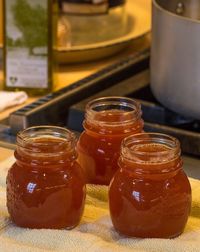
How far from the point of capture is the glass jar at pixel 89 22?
148cm

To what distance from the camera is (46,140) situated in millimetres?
887

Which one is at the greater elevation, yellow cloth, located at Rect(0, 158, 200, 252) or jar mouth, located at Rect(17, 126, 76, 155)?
jar mouth, located at Rect(17, 126, 76, 155)

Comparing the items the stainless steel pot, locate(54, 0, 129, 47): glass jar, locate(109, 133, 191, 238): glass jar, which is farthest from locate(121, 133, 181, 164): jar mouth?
locate(54, 0, 129, 47): glass jar

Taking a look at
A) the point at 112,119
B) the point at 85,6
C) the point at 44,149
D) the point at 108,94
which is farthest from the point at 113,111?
the point at 85,6

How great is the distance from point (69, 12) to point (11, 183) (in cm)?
70

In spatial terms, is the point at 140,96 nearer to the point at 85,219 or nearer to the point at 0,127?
the point at 0,127

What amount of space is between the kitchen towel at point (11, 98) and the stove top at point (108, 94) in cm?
4

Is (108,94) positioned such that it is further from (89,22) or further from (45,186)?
(45,186)

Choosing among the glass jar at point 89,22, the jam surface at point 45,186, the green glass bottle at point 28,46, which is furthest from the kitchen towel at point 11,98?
the jam surface at point 45,186

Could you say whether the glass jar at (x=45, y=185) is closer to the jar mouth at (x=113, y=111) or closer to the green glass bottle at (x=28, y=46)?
the jar mouth at (x=113, y=111)

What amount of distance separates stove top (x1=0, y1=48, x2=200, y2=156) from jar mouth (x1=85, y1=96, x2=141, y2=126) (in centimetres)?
16

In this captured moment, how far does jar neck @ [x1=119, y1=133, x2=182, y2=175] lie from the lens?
838 mm

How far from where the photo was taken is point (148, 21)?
1606 millimetres

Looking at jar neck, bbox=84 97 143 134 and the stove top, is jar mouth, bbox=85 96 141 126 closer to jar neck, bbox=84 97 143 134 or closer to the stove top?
jar neck, bbox=84 97 143 134
